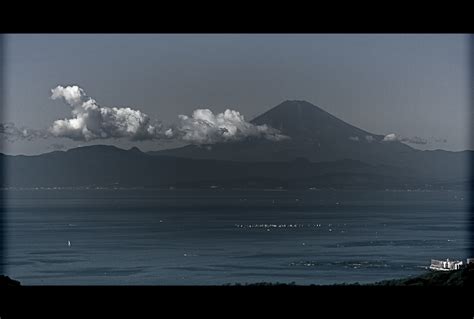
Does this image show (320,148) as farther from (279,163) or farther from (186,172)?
(186,172)

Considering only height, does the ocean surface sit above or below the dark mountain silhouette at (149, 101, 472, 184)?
below

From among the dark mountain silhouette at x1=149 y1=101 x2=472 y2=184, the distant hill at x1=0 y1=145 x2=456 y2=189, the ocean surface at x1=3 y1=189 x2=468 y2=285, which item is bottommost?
the ocean surface at x1=3 y1=189 x2=468 y2=285

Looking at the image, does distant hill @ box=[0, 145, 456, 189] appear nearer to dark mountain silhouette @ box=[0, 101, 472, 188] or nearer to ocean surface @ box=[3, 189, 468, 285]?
dark mountain silhouette @ box=[0, 101, 472, 188]

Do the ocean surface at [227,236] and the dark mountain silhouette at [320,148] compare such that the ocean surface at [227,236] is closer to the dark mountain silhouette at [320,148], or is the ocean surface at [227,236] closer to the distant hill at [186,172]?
the distant hill at [186,172]

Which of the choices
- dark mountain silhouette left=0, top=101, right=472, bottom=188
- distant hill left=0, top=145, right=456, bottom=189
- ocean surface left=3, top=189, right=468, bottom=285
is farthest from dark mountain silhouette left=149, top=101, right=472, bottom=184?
ocean surface left=3, top=189, right=468, bottom=285

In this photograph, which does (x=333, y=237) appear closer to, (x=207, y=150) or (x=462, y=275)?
(x=207, y=150)

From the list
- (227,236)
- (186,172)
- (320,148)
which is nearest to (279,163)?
(320,148)
